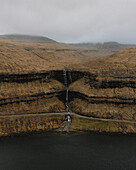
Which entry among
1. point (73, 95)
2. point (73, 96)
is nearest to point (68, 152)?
point (73, 96)

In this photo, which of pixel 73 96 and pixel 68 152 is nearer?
pixel 68 152

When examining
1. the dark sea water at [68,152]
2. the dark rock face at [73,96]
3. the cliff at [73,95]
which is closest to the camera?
the dark sea water at [68,152]

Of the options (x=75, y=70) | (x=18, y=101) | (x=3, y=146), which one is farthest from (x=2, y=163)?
(x=75, y=70)

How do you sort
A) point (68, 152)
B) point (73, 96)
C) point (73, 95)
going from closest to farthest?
1. point (68, 152)
2. point (73, 96)
3. point (73, 95)

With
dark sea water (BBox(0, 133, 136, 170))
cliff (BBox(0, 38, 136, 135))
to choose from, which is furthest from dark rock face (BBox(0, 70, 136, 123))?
dark sea water (BBox(0, 133, 136, 170))

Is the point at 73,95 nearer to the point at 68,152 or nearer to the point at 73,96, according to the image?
the point at 73,96

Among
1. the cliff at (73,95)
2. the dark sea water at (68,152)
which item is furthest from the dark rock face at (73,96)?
the dark sea water at (68,152)

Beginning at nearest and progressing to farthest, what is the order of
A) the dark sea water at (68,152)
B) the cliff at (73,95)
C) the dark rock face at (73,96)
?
the dark sea water at (68,152) < the cliff at (73,95) < the dark rock face at (73,96)

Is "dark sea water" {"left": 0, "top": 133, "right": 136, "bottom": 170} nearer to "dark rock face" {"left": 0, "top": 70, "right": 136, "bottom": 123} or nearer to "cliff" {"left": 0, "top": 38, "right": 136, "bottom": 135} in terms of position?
"cliff" {"left": 0, "top": 38, "right": 136, "bottom": 135}

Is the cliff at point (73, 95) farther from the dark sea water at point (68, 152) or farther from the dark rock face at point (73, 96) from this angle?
the dark sea water at point (68, 152)
